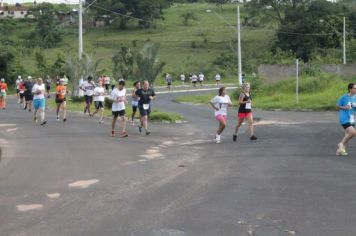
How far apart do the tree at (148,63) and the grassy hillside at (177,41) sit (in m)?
45.3

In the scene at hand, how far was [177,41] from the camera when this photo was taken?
316 feet

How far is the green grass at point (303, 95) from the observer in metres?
32.6

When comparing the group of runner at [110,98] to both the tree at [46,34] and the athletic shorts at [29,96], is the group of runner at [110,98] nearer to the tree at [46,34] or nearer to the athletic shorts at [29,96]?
the athletic shorts at [29,96]

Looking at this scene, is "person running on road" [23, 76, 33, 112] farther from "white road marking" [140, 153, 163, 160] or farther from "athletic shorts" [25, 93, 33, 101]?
"white road marking" [140, 153, 163, 160]

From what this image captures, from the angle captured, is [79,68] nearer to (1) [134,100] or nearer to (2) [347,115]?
(1) [134,100]

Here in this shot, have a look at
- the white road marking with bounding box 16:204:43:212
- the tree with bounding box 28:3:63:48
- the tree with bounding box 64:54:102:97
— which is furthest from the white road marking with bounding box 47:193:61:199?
the tree with bounding box 28:3:63:48

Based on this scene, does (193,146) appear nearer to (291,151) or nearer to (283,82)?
(291,151)

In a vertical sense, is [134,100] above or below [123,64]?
below

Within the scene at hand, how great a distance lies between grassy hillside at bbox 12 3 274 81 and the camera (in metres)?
83.1

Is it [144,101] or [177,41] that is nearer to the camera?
[144,101]

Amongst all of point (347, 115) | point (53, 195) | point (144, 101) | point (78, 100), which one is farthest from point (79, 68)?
point (53, 195)

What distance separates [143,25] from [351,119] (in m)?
94.5

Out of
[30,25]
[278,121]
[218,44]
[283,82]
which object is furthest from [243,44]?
[278,121]

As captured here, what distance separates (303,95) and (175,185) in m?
26.8
